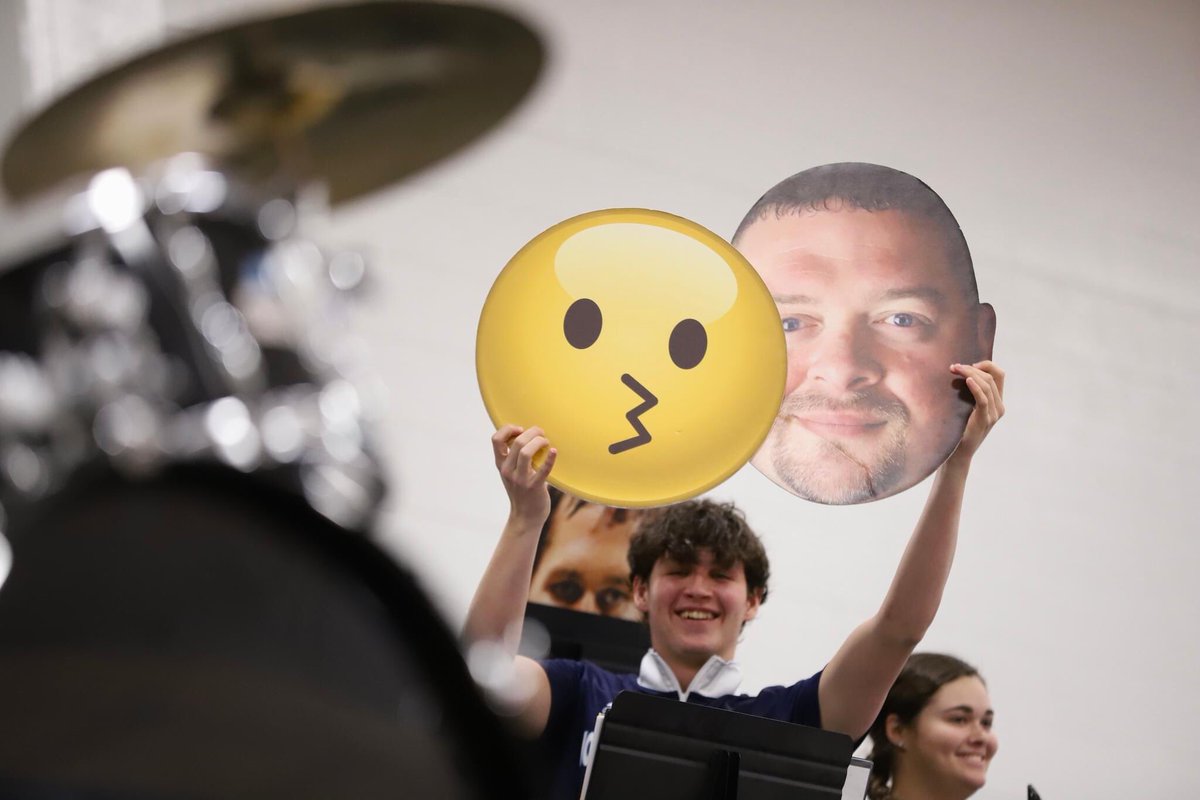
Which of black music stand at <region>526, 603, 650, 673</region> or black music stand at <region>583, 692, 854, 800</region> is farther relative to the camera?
black music stand at <region>526, 603, 650, 673</region>

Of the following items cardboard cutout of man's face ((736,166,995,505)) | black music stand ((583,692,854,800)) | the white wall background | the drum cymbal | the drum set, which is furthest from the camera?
the white wall background

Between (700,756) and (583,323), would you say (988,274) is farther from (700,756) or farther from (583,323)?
(700,756)

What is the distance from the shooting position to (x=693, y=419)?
1.53m

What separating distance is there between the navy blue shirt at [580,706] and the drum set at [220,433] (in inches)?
15.9

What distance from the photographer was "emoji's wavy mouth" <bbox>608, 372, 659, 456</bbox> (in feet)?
4.93

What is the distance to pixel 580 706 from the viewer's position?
Result: 1639 mm

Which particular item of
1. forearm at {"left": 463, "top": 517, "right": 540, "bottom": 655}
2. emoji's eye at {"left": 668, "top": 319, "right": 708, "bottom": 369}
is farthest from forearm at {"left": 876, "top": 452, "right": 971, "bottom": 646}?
forearm at {"left": 463, "top": 517, "right": 540, "bottom": 655}

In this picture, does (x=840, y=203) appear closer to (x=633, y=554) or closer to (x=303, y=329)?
(x=633, y=554)

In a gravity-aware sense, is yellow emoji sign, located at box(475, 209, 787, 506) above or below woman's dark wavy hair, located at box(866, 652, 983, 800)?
above

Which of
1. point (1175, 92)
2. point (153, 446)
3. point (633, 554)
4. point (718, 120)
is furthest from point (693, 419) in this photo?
point (1175, 92)

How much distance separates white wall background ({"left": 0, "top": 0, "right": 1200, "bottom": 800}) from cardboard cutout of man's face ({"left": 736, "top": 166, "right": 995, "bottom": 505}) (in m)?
1.00

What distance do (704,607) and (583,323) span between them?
0.50 m

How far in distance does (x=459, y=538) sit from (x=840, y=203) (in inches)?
47.3

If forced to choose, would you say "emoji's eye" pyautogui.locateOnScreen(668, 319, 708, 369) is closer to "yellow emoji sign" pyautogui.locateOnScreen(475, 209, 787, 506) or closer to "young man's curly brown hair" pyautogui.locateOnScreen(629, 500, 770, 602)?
"yellow emoji sign" pyautogui.locateOnScreen(475, 209, 787, 506)
